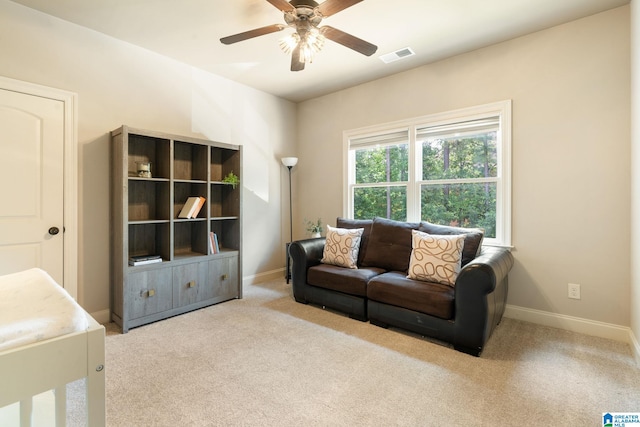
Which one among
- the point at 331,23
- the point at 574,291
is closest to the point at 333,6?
the point at 331,23

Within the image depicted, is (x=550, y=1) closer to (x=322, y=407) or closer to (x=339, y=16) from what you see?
(x=339, y=16)

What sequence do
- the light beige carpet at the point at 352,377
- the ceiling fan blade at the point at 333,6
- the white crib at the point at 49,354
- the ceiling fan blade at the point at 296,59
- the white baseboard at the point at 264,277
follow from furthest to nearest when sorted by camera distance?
the white baseboard at the point at 264,277 < the ceiling fan blade at the point at 296,59 < the ceiling fan blade at the point at 333,6 < the light beige carpet at the point at 352,377 < the white crib at the point at 49,354

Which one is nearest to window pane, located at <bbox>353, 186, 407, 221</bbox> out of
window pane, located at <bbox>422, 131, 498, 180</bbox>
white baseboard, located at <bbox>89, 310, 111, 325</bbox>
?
window pane, located at <bbox>422, 131, 498, 180</bbox>

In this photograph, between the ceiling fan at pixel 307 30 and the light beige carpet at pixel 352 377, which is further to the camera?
the ceiling fan at pixel 307 30

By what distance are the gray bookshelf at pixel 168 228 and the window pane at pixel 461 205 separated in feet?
7.30

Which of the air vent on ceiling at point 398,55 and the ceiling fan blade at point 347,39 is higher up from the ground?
the air vent on ceiling at point 398,55

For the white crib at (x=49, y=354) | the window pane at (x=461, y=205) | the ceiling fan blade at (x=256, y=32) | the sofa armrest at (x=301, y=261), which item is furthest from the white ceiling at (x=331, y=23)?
the white crib at (x=49, y=354)

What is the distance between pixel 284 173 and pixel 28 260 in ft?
10.0

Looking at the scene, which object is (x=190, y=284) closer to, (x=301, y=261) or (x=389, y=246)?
(x=301, y=261)

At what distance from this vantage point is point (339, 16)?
258cm

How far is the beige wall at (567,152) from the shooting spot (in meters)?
2.50

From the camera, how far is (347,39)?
87.7 inches

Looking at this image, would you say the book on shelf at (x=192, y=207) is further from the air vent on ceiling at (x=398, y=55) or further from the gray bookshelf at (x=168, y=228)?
the air vent on ceiling at (x=398, y=55)

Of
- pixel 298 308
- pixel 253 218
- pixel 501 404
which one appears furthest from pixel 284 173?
pixel 501 404
